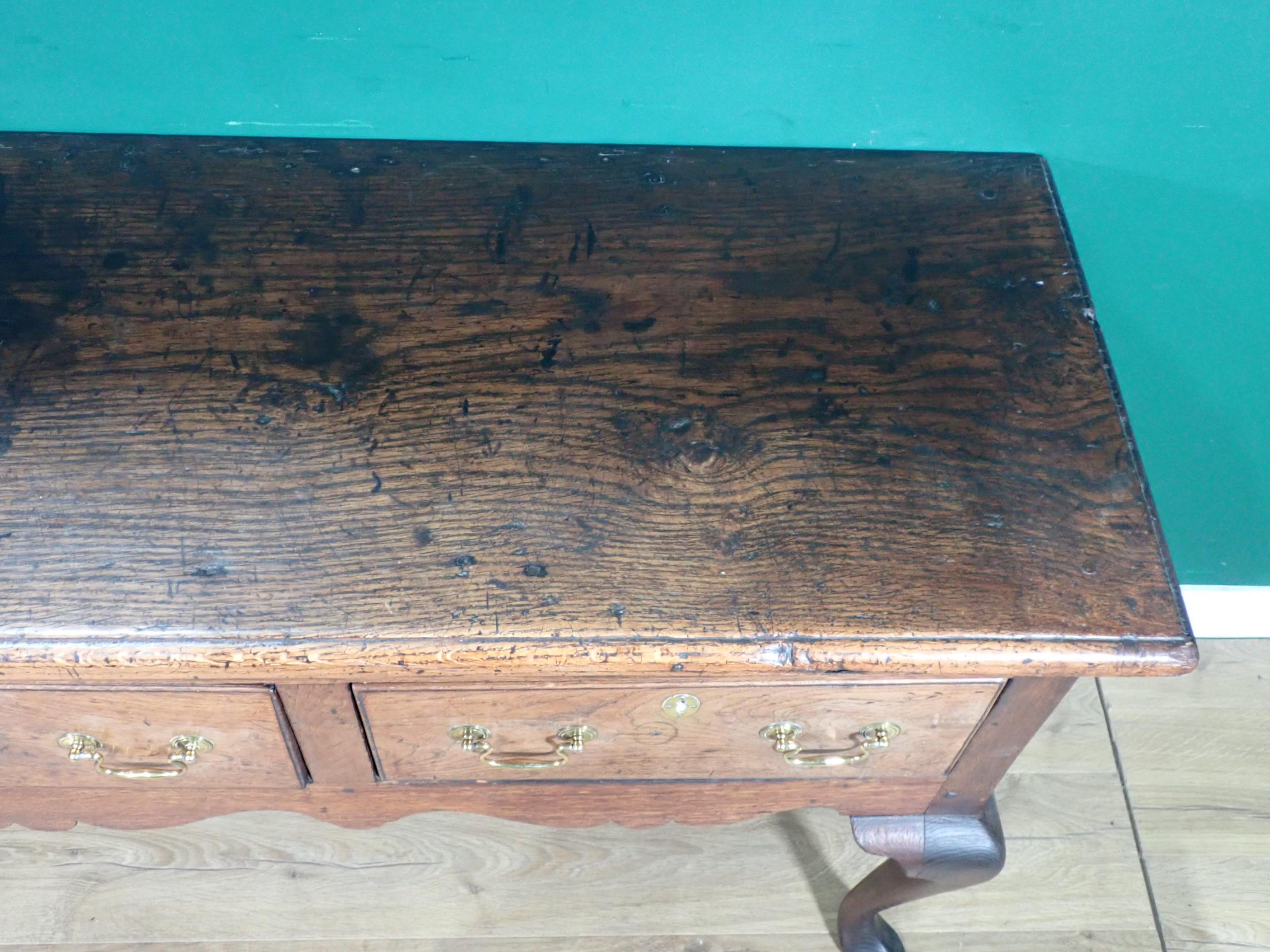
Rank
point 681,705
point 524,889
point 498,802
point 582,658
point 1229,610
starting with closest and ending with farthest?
point 582,658 → point 681,705 → point 498,802 → point 524,889 → point 1229,610

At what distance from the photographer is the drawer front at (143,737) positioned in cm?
75

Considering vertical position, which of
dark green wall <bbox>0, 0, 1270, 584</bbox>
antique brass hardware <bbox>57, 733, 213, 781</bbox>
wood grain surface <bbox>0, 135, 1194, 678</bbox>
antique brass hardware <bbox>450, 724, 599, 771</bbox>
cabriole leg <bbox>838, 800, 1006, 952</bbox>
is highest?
dark green wall <bbox>0, 0, 1270, 584</bbox>

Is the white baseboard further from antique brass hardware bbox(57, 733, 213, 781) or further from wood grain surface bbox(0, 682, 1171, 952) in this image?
antique brass hardware bbox(57, 733, 213, 781)

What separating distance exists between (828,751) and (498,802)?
29 centimetres

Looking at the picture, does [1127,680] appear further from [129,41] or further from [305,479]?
[129,41]

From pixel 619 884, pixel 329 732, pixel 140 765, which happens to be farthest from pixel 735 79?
pixel 619 884

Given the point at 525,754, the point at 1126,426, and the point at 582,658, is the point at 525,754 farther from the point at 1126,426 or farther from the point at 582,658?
the point at 1126,426

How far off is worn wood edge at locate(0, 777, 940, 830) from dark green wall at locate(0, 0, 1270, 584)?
23.9 inches

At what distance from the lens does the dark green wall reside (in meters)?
0.90

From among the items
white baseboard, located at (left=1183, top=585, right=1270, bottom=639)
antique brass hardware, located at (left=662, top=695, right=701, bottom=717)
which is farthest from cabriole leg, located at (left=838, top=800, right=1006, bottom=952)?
white baseboard, located at (left=1183, top=585, right=1270, bottom=639)

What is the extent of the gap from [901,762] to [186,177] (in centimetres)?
81

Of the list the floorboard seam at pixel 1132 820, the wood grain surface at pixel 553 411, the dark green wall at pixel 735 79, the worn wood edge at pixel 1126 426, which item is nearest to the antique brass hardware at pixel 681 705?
the wood grain surface at pixel 553 411

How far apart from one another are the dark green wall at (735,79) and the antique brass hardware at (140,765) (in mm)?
561

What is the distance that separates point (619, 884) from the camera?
1277 mm
